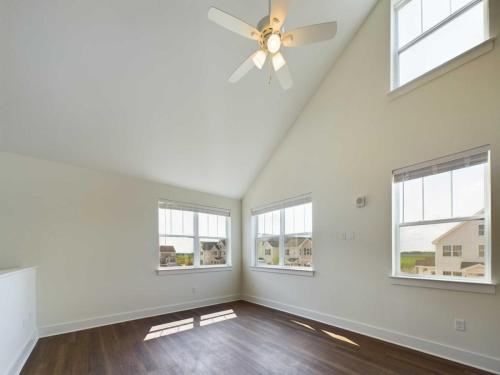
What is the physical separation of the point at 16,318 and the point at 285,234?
3847mm

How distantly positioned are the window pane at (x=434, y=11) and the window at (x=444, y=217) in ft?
5.59

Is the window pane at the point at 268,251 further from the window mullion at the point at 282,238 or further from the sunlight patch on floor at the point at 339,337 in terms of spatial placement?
the sunlight patch on floor at the point at 339,337

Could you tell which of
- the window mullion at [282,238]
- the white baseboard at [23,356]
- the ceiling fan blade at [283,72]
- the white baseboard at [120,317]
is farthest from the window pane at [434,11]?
the white baseboard at [23,356]

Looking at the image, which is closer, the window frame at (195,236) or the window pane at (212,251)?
the window frame at (195,236)

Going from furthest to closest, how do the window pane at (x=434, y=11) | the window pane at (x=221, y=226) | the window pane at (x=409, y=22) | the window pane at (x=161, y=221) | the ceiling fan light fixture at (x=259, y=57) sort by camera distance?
1. the window pane at (x=221, y=226)
2. the window pane at (x=161, y=221)
3. the window pane at (x=409, y=22)
4. the window pane at (x=434, y=11)
5. the ceiling fan light fixture at (x=259, y=57)

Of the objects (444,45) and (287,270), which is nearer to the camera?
(444,45)

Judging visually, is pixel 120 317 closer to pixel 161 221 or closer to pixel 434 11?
pixel 161 221

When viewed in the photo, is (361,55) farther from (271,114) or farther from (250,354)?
(250,354)

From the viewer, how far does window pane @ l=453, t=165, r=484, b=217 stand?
2742 millimetres

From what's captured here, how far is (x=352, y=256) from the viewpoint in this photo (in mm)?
3783

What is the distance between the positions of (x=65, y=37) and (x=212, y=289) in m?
4.59

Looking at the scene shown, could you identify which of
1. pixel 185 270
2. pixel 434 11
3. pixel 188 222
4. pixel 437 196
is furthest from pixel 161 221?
pixel 434 11

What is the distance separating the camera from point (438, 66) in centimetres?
304

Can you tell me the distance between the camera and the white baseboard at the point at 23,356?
260cm
